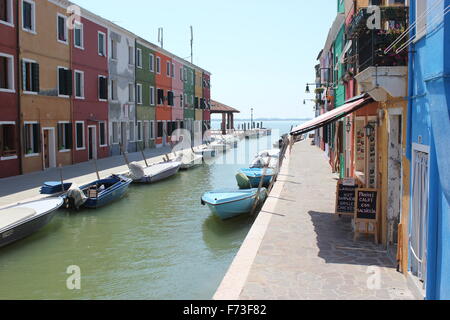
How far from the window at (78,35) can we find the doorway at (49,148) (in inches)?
216

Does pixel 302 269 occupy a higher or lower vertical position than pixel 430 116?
lower

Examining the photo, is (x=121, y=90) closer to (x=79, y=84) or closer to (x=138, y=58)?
(x=138, y=58)

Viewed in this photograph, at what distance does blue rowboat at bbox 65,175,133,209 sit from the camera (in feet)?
53.3

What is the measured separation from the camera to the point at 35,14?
2153cm

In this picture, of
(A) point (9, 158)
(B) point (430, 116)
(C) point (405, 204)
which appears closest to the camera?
(B) point (430, 116)

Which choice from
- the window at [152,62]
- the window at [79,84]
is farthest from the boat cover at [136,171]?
the window at [152,62]

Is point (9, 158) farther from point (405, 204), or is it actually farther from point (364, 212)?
point (405, 204)

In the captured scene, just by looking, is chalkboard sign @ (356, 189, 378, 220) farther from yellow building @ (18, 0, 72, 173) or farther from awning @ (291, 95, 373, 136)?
yellow building @ (18, 0, 72, 173)

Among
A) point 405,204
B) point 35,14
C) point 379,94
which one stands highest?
point 35,14

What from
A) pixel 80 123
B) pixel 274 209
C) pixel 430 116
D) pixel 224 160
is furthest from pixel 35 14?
pixel 430 116

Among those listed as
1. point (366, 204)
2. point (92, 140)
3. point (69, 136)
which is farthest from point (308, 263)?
point (92, 140)

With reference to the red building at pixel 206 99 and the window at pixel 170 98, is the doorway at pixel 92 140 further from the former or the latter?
the red building at pixel 206 99
